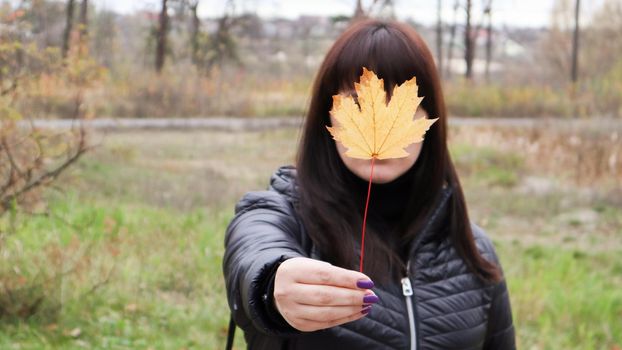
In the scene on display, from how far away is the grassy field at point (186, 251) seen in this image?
10.5 feet

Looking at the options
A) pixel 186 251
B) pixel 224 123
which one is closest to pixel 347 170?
pixel 186 251

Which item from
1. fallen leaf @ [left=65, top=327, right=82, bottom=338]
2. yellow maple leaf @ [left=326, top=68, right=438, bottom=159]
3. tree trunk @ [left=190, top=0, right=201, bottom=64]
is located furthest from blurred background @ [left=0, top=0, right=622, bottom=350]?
tree trunk @ [left=190, top=0, right=201, bottom=64]

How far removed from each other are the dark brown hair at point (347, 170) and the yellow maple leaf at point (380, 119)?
1.34ft

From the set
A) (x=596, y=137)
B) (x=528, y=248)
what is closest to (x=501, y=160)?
(x=596, y=137)

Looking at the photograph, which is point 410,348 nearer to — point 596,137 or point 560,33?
point 596,137

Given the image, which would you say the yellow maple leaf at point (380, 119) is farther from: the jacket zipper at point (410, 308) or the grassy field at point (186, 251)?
the grassy field at point (186, 251)

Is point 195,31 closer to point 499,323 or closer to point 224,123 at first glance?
point 224,123

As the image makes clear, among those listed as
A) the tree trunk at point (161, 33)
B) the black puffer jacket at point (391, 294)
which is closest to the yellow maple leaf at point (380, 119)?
the black puffer jacket at point (391, 294)

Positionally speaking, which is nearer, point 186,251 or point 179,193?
point 186,251

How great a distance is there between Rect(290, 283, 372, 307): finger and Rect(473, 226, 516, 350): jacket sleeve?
2.64 ft

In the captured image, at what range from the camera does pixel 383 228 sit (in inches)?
60.3

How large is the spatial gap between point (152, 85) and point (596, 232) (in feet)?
33.5

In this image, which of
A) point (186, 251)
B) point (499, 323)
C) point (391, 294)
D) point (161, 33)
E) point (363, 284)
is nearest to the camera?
point (363, 284)

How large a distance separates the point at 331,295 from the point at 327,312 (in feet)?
0.09
